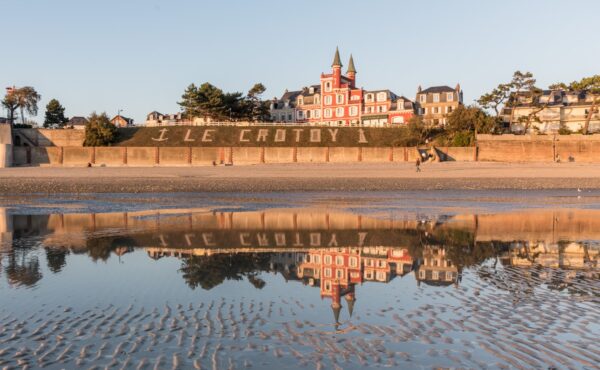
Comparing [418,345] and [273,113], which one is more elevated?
[273,113]

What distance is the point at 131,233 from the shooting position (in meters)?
19.5

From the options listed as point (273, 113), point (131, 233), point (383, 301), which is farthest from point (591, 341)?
point (273, 113)

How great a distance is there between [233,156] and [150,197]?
37543 mm

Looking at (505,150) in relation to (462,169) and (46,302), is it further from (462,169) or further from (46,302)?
(46,302)

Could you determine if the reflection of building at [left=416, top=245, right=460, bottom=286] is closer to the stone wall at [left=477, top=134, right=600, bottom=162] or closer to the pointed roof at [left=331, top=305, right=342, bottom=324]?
the pointed roof at [left=331, top=305, right=342, bottom=324]

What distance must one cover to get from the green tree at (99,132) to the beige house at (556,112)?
68580mm

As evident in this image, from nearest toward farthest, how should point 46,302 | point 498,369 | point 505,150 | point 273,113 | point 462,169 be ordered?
1. point 498,369
2. point 46,302
3. point 462,169
4. point 505,150
5. point 273,113

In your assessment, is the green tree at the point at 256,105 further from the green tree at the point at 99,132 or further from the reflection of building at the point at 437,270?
the reflection of building at the point at 437,270

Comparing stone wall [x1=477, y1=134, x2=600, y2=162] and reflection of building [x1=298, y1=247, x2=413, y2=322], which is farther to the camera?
stone wall [x1=477, y1=134, x2=600, y2=162]

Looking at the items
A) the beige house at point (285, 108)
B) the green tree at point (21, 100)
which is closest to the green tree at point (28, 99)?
the green tree at point (21, 100)

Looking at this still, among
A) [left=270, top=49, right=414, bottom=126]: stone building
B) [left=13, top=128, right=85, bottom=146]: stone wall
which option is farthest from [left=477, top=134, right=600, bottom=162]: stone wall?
[left=13, top=128, right=85, bottom=146]: stone wall

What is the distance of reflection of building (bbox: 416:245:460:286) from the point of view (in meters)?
11.9

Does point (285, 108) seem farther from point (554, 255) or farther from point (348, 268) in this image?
point (348, 268)

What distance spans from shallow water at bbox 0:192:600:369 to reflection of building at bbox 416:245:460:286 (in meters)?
0.07
